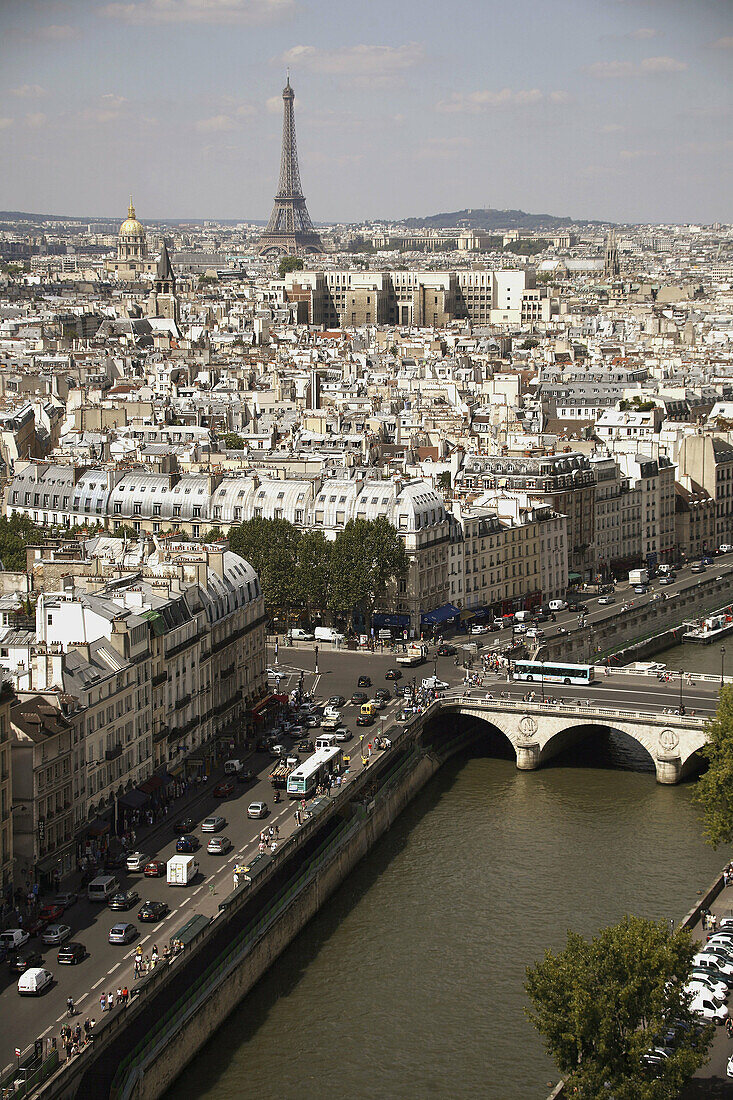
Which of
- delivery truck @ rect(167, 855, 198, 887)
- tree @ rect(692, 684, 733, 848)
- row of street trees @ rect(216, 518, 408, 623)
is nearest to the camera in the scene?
delivery truck @ rect(167, 855, 198, 887)

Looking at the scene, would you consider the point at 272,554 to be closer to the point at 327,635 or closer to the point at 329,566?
the point at 329,566

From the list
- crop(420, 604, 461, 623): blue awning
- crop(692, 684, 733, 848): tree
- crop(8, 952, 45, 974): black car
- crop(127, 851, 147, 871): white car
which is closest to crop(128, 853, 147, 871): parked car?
crop(127, 851, 147, 871): white car

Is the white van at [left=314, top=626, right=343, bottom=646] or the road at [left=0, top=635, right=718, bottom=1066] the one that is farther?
the white van at [left=314, top=626, right=343, bottom=646]

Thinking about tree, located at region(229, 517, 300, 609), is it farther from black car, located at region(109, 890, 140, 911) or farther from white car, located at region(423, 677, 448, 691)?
black car, located at region(109, 890, 140, 911)

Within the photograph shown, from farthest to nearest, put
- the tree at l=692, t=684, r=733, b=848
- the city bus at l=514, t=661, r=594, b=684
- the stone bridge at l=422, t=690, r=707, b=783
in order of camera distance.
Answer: the city bus at l=514, t=661, r=594, b=684
the stone bridge at l=422, t=690, r=707, b=783
the tree at l=692, t=684, r=733, b=848

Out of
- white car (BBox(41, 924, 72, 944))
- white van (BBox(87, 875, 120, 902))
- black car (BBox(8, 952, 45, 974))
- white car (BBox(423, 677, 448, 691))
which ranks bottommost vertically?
black car (BBox(8, 952, 45, 974))

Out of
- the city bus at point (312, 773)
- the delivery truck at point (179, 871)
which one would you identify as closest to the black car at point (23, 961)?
the delivery truck at point (179, 871)

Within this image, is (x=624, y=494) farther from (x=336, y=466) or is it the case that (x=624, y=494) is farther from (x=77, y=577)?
(x=77, y=577)

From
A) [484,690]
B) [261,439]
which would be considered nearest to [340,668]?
[484,690]

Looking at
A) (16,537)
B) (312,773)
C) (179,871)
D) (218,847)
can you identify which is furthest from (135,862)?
(16,537)
